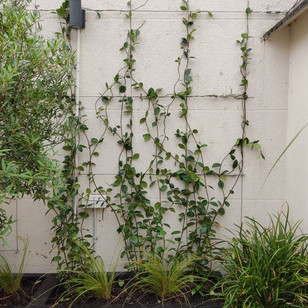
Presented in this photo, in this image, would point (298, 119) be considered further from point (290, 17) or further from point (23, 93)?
point (23, 93)

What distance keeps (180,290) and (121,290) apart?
41 cm

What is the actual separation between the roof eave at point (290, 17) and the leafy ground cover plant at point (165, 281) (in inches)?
66.9

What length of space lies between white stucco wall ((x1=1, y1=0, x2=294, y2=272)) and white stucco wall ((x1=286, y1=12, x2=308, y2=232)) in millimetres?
81

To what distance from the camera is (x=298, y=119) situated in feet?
8.45

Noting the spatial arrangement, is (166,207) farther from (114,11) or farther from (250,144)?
(114,11)

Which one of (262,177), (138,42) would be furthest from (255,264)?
(138,42)

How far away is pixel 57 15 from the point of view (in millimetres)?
2711

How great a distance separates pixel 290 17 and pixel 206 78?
2.29 ft

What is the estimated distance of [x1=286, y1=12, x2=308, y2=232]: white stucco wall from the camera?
2.46 meters

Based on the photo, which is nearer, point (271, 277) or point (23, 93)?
point (23, 93)

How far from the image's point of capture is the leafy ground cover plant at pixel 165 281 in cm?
242

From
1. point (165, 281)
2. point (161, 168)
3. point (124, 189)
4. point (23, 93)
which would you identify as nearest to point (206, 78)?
point (161, 168)

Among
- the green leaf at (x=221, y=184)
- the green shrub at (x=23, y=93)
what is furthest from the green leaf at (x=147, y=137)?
the green shrub at (x=23, y=93)

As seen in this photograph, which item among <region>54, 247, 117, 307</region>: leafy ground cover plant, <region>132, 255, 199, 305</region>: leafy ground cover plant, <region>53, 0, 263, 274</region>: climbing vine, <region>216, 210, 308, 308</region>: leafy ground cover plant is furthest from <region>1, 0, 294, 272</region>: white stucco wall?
<region>216, 210, 308, 308</region>: leafy ground cover plant
